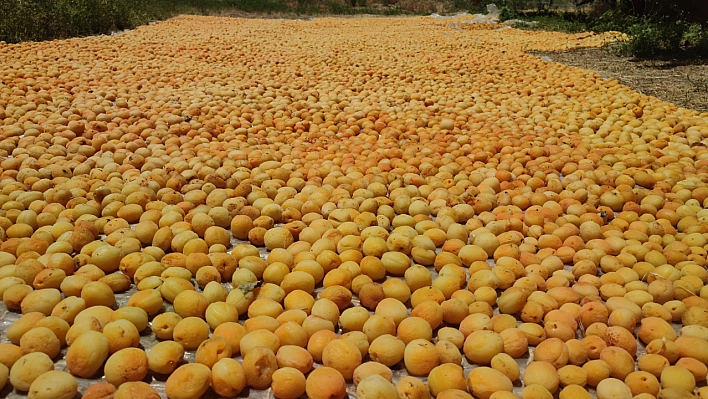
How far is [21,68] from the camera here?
24.1 feet

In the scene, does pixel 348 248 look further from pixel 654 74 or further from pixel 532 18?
pixel 532 18

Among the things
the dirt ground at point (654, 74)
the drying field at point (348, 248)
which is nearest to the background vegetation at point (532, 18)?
the dirt ground at point (654, 74)

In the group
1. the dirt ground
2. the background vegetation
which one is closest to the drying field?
the dirt ground

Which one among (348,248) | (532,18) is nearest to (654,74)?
(348,248)

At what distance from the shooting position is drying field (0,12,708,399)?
79.3 inches

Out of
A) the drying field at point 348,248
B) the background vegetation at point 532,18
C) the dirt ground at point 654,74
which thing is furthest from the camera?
the background vegetation at point 532,18

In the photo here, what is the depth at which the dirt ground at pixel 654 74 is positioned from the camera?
6978mm

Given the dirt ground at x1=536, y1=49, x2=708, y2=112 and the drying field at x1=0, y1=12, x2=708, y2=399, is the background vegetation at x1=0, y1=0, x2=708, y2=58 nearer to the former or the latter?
the dirt ground at x1=536, y1=49, x2=708, y2=112

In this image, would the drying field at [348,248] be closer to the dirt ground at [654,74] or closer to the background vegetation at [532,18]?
the dirt ground at [654,74]

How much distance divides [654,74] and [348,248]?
859cm

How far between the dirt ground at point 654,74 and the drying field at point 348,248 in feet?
4.26

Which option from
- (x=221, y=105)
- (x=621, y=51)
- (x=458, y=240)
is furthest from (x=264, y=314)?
(x=621, y=51)

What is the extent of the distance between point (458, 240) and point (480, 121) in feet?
9.86

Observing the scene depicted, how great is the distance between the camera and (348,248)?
9.62ft
